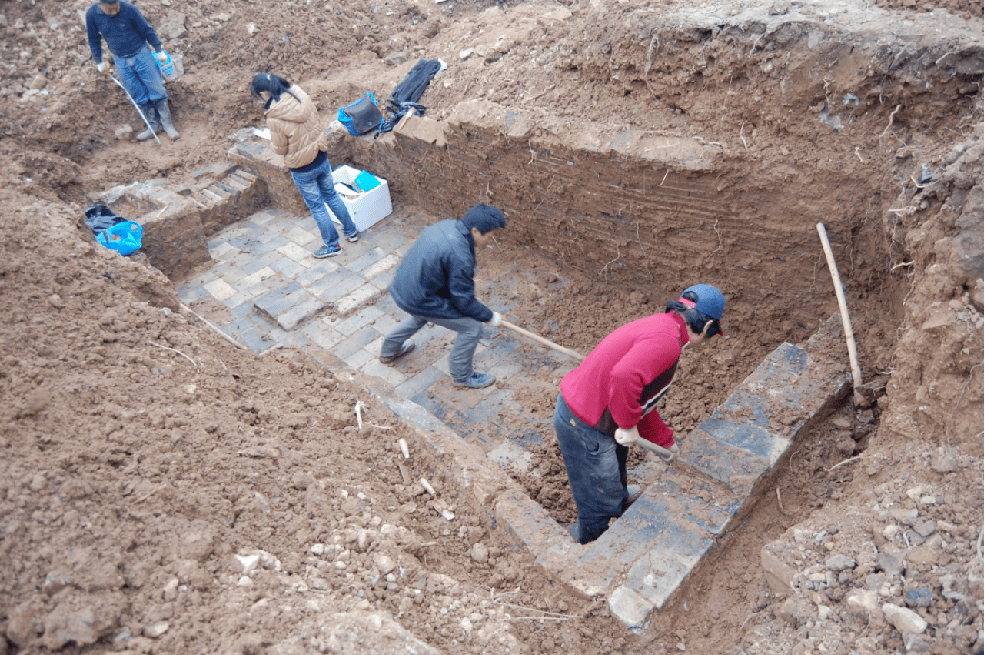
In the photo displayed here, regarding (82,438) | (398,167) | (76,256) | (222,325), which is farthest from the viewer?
(398,167)

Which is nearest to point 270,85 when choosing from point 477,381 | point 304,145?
point 304,145

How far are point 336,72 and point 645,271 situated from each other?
621 cm

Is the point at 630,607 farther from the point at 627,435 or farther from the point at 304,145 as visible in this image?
the point at 304,145

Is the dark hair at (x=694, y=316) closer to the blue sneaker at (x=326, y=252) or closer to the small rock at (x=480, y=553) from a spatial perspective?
the small rock at (x=480, y=553)

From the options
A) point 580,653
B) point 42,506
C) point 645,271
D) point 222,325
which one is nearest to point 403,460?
point 580,653

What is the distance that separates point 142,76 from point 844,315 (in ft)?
29.5

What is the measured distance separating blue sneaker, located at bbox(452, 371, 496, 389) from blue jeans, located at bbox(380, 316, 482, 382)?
0.03 meters

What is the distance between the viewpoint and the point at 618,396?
315cm

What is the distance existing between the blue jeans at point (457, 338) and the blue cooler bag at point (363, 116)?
3.15 metres

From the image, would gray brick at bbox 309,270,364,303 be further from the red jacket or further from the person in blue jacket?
the person in blue jacket

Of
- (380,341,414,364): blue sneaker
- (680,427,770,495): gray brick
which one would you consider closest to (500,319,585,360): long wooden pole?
(380,341,414,364): blue sneaker

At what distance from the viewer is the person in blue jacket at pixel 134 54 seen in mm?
7918

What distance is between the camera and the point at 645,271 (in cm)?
553

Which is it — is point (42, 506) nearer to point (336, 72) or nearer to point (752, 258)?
point (752, 258)
